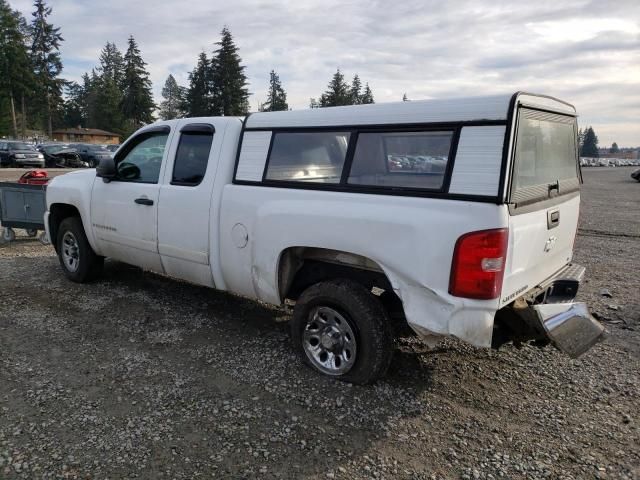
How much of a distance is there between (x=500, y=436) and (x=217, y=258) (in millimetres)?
2645

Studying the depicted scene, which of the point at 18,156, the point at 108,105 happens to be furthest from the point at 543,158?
the point at 108,105

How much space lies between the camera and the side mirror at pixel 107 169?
17.0ft

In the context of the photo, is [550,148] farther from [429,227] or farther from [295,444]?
[295,444]

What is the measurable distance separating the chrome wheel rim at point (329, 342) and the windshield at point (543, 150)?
62.3 inches

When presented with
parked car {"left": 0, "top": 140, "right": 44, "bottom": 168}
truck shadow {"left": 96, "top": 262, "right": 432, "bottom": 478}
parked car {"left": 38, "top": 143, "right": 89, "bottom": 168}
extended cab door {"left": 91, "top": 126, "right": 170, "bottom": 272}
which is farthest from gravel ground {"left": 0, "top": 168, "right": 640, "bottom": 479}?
parked car {"left": 38, "top": 143, "right": 89, "bottom": 168}

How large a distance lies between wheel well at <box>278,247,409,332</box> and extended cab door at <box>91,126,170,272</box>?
164 cm

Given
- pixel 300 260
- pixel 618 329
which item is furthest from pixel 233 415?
pixel 618 329

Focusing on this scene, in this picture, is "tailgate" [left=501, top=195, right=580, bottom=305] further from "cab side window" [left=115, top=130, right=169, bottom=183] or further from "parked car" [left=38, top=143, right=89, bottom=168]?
"parked car" [left=38, top=143, right=89, bottom=168]

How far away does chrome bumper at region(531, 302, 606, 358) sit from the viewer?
3199 mm

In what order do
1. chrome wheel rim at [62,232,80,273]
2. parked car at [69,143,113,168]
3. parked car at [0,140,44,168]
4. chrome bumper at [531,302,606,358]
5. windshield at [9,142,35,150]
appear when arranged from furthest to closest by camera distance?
parked car at [69,143,113,168], windshield at [9,142,35,150], parked car at [0,140,44,168], chrome wheel rim at [62,232,80,273], chrome bumper at [531,302,606,358]

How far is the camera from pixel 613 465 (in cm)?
285

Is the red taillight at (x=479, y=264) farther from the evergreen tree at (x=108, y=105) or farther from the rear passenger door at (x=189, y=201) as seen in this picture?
the evergreen tree at (x=108, y=105)

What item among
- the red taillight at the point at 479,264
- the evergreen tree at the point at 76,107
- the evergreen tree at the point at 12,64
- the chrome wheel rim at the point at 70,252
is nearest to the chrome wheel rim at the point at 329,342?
the red taillight at the point at 479,264

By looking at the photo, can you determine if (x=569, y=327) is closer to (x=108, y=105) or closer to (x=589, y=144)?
(x=108, y=105)
